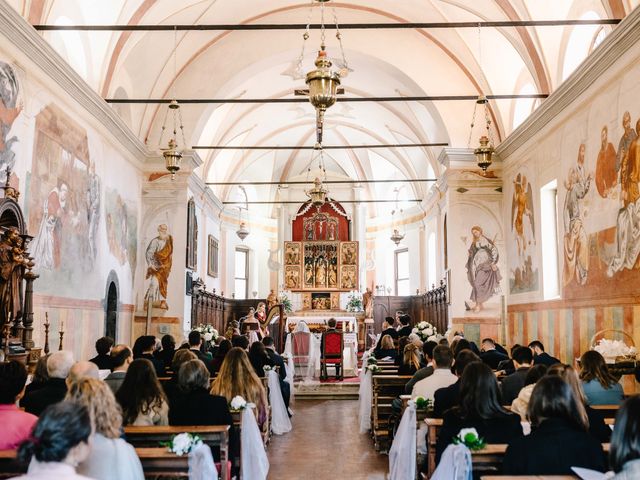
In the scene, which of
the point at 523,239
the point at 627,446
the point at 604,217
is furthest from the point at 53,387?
the point at 523,239

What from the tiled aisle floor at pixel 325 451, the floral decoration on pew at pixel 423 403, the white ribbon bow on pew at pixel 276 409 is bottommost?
the tiled aisle floor at pixel 325 451

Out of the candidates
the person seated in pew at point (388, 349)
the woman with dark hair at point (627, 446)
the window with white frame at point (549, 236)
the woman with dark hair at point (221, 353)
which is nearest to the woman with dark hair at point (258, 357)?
the woman with dark hair at point (221, 353)

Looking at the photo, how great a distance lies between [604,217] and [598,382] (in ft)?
16.2

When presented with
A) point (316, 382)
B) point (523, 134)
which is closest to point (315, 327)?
point (316, 382)

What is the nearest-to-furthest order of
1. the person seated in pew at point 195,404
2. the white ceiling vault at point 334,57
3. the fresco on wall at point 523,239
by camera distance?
the person seated in pew at point 195,404, the white ceiling vault at point 334,57, the fresco on wall at point 523,239

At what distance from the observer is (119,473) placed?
3.82 meters

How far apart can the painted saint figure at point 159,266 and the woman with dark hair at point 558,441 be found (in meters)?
14.1

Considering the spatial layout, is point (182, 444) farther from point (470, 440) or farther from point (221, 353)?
point (221, 353)

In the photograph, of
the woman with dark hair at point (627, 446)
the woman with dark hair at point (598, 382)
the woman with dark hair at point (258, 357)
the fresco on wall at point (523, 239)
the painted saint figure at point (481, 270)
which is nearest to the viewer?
the woman with dark hair at point (627, 446)

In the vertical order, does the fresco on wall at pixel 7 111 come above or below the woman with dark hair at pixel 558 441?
above

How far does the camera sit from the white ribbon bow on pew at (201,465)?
185 inches

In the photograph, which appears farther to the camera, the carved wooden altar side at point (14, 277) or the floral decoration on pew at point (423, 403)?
the carved wooden altar side at point (14, 277)

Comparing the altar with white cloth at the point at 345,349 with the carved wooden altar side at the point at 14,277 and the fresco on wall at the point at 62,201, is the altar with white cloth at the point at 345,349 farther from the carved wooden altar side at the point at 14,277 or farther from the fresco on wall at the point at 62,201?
the carved wooden altar side at the point at 14,277

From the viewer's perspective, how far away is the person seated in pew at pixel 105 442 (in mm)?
3732
